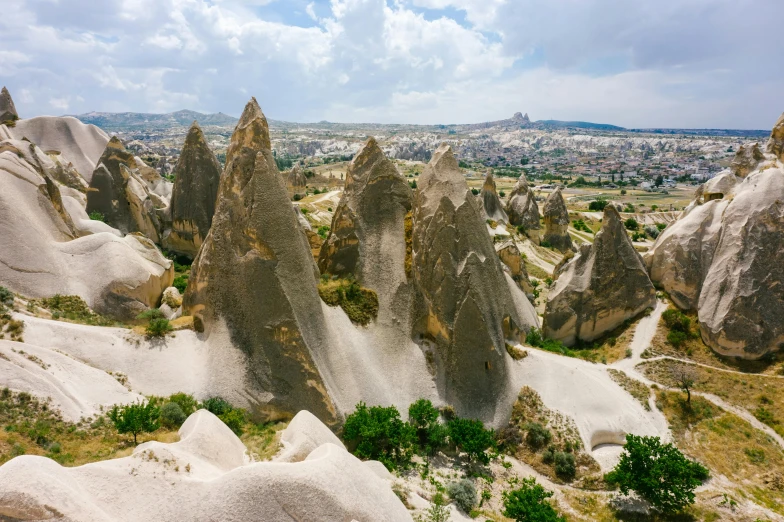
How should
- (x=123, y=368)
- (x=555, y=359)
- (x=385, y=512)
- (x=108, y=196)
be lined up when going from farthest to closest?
1. (x=108, y=196)
2. (x=555, y=359)
3. (x=123, y=368)
4. (x=385, y=512)

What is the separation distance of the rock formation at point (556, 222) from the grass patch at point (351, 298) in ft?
159

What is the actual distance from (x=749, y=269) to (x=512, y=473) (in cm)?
2177

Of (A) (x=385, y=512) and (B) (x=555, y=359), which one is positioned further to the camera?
(B) (x=555, y=359)

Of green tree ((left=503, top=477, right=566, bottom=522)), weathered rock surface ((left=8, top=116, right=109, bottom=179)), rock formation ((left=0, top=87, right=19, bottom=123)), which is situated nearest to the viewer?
green tree ((left=503, top=477, right=566, bottom=522))

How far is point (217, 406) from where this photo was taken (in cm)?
2105

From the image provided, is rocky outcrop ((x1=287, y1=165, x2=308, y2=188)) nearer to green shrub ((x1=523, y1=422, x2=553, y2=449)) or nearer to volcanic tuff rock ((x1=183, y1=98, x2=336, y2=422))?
volcanic tuff rock ((x1=183, y1=98, x2=336, y2=422))

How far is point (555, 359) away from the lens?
28.5 meters

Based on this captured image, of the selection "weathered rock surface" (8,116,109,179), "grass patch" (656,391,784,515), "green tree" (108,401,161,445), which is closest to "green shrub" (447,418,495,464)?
"grass patch" (656,391,784,515)

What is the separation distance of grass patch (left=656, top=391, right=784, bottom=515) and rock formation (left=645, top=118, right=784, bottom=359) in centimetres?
581

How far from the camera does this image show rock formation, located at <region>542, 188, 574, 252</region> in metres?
67.1

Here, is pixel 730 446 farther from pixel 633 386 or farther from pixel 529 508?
pixel 529 508

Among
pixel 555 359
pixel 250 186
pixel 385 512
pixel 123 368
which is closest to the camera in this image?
pixel 385 512

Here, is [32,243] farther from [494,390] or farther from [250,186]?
[494,390]

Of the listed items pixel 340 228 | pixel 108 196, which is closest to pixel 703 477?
pixel 340 228
